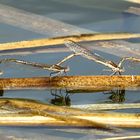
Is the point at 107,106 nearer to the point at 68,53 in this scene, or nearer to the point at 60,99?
the point at 60,99

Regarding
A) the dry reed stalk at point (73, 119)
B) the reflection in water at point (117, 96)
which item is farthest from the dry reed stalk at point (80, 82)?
the dry reed stalk at point (73, 119)

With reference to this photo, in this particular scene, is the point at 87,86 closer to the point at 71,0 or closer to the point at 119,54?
the point at 119,54

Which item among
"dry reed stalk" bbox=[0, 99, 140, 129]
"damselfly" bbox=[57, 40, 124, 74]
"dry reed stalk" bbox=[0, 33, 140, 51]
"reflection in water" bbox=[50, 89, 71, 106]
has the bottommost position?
"dry reed stalk" bbox=[0, 99, 140, 129]

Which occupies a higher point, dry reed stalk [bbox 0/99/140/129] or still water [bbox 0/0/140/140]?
still water [bbox 0/0/140/140]

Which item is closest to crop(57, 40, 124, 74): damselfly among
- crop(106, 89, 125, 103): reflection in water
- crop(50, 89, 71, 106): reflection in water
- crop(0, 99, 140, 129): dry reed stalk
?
crop(106, 89, 125, 103): reflection in water

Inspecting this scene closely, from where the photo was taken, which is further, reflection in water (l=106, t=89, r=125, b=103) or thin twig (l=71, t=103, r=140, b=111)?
reflection in water (l=106, t=89, r=125, b=103)

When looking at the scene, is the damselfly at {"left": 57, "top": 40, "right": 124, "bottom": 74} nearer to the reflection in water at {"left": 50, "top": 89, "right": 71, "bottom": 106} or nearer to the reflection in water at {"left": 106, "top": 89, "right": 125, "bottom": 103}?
the reflection in water at {"left": 106, "top": 89, "right": 125, "bottom": 103}
